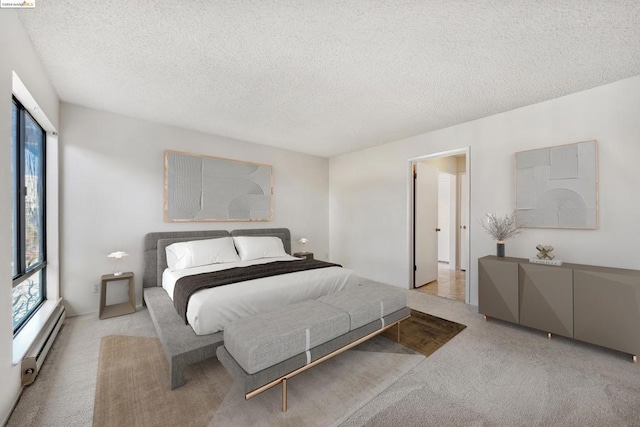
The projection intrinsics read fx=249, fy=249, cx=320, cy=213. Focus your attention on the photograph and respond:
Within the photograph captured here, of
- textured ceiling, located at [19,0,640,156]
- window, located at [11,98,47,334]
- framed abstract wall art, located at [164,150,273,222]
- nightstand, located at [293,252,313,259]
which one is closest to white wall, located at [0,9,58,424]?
textured ceiling, located at [19,0,640,156]

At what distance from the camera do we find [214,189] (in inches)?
163

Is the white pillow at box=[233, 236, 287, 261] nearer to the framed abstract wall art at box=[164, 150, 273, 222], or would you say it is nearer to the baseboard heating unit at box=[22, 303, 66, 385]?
the framed abstract wall art at box=[164, 150, 273, 222]

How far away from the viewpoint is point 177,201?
3822 mm

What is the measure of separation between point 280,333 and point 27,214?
2.85 meters

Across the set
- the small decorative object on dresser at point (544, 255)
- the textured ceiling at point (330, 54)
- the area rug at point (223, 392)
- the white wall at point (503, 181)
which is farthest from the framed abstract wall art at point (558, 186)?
the area rug at point (223, 392)

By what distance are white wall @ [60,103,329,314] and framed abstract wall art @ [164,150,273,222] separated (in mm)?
125

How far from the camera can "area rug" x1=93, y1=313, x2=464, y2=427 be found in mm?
1571

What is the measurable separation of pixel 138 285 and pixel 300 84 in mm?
3478

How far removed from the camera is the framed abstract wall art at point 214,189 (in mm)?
3793

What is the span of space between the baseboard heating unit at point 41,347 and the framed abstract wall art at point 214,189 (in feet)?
5.20

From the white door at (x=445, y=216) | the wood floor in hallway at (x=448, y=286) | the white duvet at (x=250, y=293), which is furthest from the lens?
the white door at (x=445, y=216)

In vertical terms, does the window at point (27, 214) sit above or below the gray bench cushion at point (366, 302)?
above

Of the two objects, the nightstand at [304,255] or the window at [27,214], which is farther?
the nightstand at [304,255]

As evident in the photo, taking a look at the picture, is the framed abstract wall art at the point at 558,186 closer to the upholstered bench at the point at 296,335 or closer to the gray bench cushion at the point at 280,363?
the upholstered bench at the point at 296,335
